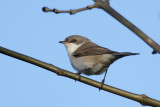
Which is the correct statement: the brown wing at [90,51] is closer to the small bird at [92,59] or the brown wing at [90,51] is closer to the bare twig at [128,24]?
the small bird at [92,59]

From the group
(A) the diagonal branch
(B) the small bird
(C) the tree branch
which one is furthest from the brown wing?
(C) the tree branch

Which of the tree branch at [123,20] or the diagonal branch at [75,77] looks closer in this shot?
the tree branch at [123,20]

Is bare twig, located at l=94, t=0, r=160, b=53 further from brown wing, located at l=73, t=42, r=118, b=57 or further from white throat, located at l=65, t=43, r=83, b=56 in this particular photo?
white throat, located at l=65, t=43, r=83, b=56

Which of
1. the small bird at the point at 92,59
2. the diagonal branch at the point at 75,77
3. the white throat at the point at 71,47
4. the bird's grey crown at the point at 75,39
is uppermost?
the bird's grey crown at the point at 75,39

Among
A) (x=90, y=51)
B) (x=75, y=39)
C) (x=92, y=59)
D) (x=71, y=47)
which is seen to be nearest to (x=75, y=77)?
(x=92, y=59)

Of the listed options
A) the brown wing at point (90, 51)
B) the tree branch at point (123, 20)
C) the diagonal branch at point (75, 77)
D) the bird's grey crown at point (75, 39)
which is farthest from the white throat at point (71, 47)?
the tree branch at point (123, 20)

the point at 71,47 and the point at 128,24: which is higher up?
the point at 71,47

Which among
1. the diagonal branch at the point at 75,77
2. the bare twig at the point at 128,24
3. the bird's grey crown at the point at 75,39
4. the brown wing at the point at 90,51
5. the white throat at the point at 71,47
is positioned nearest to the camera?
the bare twig at the point at 128,24

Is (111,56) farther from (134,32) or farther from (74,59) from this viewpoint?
(134,32)

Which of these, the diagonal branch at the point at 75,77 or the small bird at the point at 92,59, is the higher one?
the small bird at the point at 92,59

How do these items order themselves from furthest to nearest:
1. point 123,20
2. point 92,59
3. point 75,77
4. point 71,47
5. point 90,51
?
1. point 71,47
2. point 90,51
3. point 92,59
4. point 75,77
5. point 123,20

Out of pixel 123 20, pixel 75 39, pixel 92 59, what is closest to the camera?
pixel 123 20

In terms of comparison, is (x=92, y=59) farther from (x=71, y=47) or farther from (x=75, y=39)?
(x=75, y=39)

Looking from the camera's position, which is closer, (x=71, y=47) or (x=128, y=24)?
(x=128, y=24)
